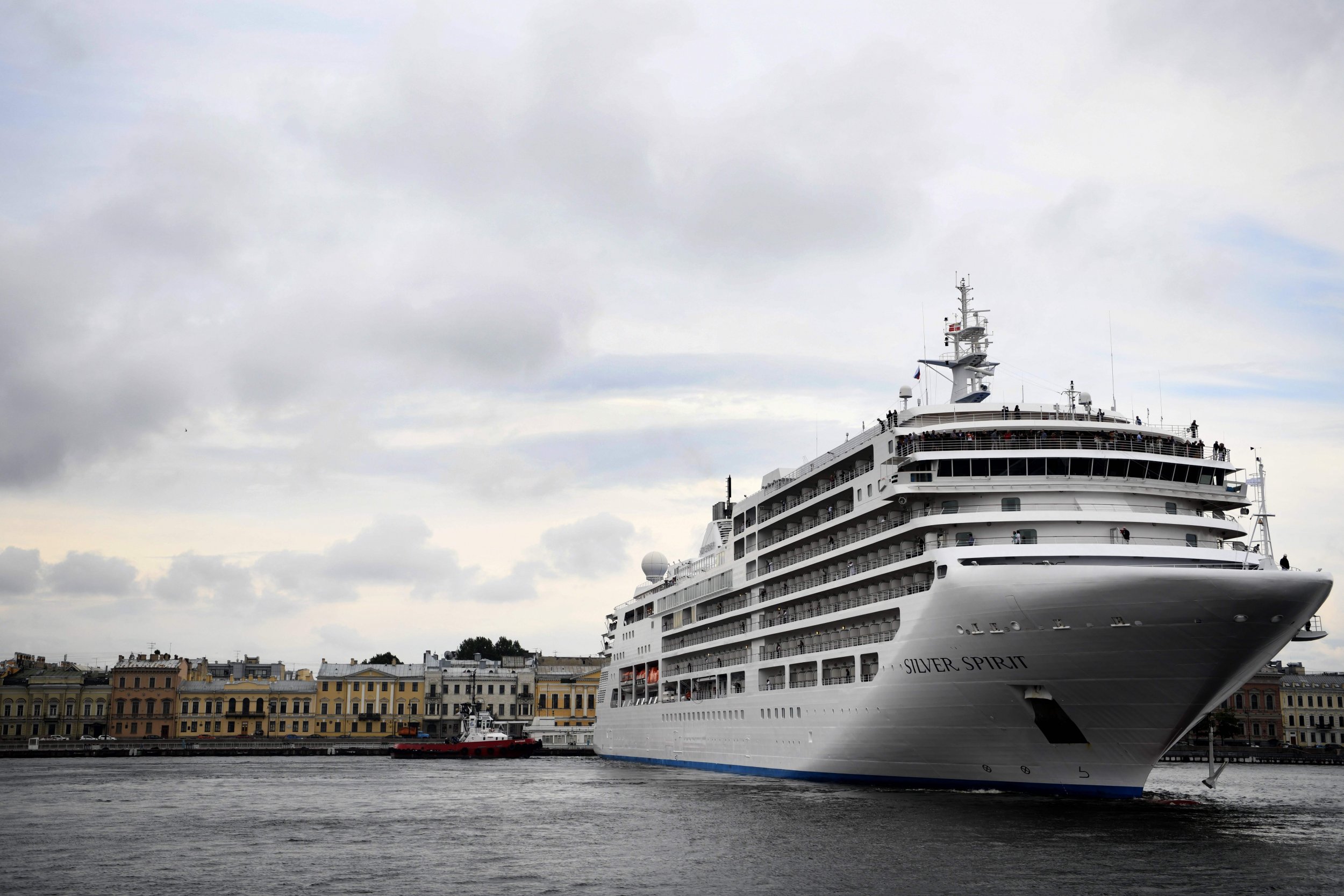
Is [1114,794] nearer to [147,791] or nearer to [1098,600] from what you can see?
[1098,600]

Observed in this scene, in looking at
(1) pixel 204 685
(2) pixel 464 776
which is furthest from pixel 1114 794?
(1) pixel 204 685

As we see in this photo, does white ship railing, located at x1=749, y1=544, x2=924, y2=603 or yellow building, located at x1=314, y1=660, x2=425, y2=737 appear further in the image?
yellow building, located at x1=314, y1=660, x2=425, y2=737

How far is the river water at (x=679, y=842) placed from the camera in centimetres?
2777

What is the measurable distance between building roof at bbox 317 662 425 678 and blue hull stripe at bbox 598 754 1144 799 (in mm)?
87734

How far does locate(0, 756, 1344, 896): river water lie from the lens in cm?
2777

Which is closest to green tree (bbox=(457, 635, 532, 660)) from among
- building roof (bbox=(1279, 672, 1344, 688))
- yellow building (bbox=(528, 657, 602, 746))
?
yellow building (bbox=(528, 657, 602, 746))

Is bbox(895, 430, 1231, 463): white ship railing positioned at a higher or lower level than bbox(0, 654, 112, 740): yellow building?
higher

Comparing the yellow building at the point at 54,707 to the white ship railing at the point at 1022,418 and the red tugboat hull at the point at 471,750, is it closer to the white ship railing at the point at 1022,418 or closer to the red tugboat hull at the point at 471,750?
the red tugboat hull at the point at 471,750

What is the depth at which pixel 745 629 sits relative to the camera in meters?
63.2

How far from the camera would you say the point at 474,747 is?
10531 cm

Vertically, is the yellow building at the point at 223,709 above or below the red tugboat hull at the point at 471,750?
above

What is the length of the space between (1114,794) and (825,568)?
17.2 metres

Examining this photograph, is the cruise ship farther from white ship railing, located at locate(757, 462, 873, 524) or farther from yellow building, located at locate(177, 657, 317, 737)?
yellow building, located at locate(177, 657, 317, 737)

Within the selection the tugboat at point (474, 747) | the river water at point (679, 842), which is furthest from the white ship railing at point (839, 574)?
the tugboat at point (474, 747)
